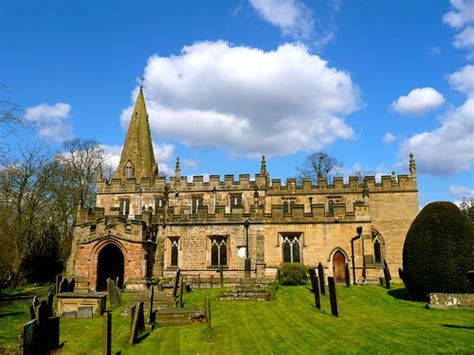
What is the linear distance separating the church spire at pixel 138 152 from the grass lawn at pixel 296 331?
25990mm

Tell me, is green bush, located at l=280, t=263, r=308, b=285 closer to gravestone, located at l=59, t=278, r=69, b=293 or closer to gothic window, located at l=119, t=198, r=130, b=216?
gravestone, located at l=59, t=278, r=69, b=293

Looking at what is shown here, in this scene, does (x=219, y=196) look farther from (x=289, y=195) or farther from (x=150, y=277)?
(x=150, y=277)

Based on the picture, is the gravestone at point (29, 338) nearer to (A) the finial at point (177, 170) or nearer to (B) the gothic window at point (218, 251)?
(B) the gothic window at point (218, 251)

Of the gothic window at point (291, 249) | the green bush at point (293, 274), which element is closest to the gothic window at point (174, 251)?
the gothic window at point (291, 249)

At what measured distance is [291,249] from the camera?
1013 inches

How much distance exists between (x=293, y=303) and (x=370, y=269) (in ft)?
28.0

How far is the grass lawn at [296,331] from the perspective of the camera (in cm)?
1001

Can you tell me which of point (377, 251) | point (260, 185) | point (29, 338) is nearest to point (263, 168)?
point (260, 185)

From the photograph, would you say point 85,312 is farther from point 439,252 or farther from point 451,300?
point 439,252

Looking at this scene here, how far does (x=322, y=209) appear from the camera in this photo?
25.9 meters

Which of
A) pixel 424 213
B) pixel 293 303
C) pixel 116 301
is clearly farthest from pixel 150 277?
pixel 424 213

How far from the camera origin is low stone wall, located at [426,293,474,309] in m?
14.6

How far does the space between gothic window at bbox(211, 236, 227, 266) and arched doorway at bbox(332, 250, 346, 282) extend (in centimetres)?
658

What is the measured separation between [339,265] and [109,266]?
13.9 meters
